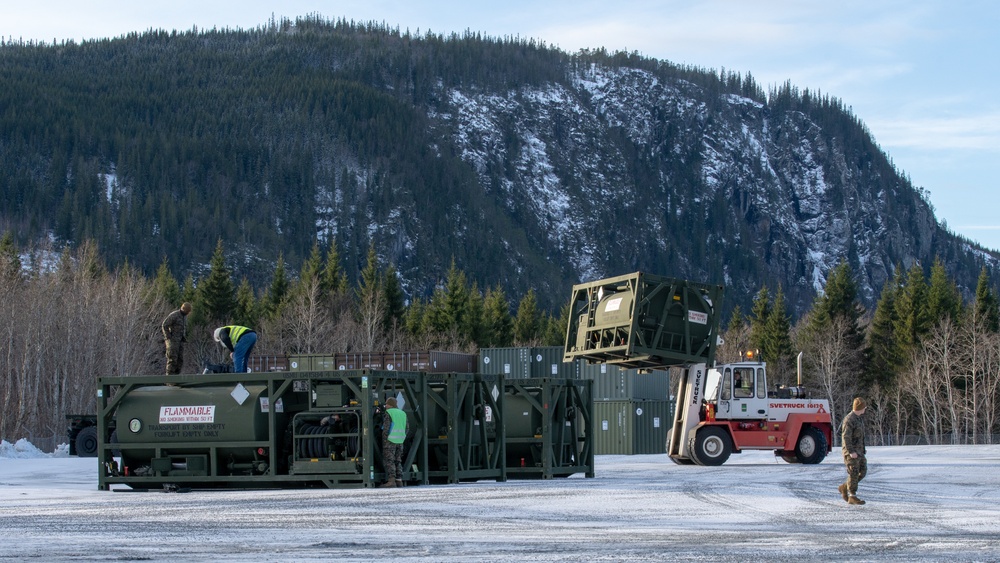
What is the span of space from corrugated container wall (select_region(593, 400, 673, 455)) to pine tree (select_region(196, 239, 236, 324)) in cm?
4119

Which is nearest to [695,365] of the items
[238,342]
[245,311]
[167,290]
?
[238,342]

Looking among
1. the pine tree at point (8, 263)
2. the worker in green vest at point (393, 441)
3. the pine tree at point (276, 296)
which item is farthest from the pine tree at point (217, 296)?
the worker in green vest at point (393, 441)

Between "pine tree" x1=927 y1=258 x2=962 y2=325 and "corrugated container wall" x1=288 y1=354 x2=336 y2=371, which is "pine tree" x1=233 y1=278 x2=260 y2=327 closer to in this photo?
"corrugated container wall" x1=288 y1=354 x2=336 y2=371

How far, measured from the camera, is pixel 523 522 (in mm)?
15148

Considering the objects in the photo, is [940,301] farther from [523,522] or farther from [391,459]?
[523,522]

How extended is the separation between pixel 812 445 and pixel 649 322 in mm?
6120

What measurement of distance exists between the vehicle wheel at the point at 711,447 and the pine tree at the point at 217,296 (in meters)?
57.9

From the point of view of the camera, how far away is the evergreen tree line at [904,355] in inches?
2926

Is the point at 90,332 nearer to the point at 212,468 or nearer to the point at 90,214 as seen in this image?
the point at 212,468

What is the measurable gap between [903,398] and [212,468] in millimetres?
65167

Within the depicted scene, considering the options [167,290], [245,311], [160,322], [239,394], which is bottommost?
[239,394]

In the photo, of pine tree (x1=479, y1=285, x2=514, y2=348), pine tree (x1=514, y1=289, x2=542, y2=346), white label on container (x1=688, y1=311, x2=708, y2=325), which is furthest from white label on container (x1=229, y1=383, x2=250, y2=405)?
pine tree (x1=514, y1=289, x2=542, y2=346)

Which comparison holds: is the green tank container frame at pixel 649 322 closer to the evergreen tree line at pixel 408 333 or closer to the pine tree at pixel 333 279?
the evergreen tree line at pixel 408 333

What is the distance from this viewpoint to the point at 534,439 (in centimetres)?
2497
